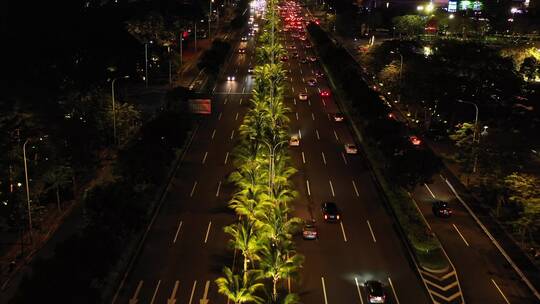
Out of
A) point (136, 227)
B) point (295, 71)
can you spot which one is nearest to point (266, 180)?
point (136, 227)

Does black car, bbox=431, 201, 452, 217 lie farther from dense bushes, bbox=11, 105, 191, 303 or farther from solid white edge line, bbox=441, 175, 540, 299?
dense bushes, bbox=11, 105, 191, 303

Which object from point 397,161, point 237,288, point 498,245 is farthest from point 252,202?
point 498,245

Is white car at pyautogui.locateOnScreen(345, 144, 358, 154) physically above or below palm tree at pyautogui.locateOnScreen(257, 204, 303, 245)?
below

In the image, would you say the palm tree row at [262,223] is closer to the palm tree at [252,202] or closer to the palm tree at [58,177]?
the palm tree at [252,202]

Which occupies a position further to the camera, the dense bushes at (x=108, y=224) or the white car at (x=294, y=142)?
Result: the white car at (x=294, y=142)

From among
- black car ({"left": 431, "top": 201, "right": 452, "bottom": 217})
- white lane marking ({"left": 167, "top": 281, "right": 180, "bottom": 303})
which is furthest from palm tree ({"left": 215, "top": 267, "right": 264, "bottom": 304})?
black car ({"left": 431, "top": 201, "right": 452, "bottom": 217})

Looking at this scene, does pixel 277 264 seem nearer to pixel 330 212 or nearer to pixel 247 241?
pixel 247 241

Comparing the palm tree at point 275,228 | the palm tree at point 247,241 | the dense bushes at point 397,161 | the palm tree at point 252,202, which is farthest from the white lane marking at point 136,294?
the dense bushes at point 397,161
